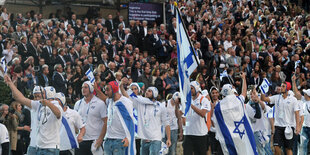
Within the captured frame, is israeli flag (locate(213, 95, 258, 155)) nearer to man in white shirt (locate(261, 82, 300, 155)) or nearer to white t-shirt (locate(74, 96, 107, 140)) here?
white t-shirt (locate(74, 96, 107, 140))

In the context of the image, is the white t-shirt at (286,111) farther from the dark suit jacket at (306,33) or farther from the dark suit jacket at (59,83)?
the dark suit jacket at (306,33)

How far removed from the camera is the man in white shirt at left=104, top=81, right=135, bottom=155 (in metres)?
10.7

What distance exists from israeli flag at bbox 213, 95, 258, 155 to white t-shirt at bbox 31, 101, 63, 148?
12.4 ft

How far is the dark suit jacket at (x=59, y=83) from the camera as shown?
1780cm

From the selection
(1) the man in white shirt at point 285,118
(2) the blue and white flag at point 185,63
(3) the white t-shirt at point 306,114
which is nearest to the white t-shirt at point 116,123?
(2) the blue and white flag at point 185,63

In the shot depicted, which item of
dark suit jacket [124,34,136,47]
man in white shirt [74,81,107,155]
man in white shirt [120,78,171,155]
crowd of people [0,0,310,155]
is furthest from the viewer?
dark suit jacket [124,34,136,47]

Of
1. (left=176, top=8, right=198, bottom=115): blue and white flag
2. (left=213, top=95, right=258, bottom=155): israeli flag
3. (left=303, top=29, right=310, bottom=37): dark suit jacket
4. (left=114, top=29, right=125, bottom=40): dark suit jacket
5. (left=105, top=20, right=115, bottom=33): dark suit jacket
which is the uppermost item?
(left=303, top=29, right=310, bottom=37): dark suit jacket

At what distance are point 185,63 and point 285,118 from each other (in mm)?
4766

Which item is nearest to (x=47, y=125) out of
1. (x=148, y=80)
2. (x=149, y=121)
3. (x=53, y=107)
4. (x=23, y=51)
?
(x=53, y=107)

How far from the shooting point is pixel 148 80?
20.2 metres

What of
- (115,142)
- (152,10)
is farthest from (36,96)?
(152,10)

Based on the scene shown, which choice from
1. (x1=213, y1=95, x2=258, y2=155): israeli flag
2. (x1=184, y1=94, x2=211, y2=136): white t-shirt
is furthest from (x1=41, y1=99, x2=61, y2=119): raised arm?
(x1=184, y1=94, x2=211, y2=136): white t-shirt

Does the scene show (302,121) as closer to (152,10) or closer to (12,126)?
(12,126)

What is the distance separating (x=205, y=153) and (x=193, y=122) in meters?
0.78
